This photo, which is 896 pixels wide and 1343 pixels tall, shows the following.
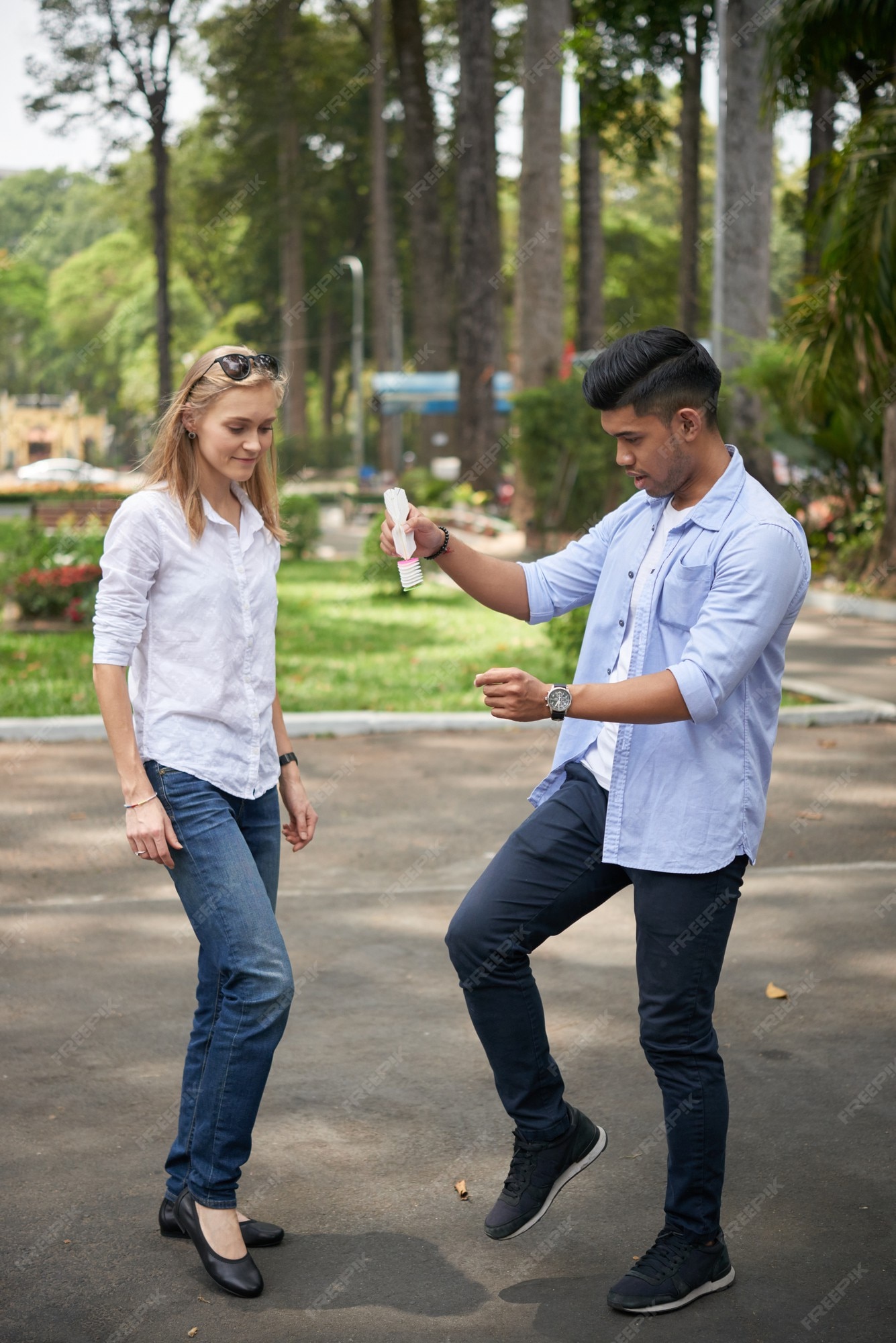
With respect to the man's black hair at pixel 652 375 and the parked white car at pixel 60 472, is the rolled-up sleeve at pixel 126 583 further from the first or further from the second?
the parked white car at pixel 60 472

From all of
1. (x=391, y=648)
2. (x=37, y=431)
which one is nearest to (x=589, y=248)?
(x=391, y=648)

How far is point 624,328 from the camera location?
35.7 meters

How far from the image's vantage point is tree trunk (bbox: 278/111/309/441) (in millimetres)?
48875

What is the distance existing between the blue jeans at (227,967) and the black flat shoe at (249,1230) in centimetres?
18

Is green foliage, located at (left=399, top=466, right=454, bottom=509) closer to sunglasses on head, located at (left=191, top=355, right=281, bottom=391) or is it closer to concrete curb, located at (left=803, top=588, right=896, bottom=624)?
concrete curb, located at (left=803, top=588, right=896, bottom=624)

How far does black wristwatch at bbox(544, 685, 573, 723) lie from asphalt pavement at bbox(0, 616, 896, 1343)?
1.36 m

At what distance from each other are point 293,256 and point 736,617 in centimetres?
5073

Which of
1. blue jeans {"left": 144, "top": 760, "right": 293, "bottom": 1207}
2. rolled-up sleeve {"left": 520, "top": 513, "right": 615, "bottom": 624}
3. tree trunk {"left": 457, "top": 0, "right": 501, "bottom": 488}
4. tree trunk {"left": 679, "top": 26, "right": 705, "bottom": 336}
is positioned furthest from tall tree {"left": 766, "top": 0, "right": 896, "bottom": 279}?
tree trunk {"left": 679, "top": 26, "right": 705, "bottom": 336}

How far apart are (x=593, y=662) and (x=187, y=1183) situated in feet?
5.18

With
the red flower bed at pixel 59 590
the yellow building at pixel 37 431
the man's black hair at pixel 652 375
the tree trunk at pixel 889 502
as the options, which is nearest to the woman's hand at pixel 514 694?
the man's black hair at pixel 652 375

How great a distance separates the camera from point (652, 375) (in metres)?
3.17

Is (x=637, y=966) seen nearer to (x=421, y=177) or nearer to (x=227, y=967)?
(x=227, y=967)

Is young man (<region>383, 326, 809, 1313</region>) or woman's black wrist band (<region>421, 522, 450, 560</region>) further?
woman's black wrist band (<region>421, 522, 450, 560</region>)

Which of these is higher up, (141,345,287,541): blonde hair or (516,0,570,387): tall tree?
(516,0,570,387): tall tree
